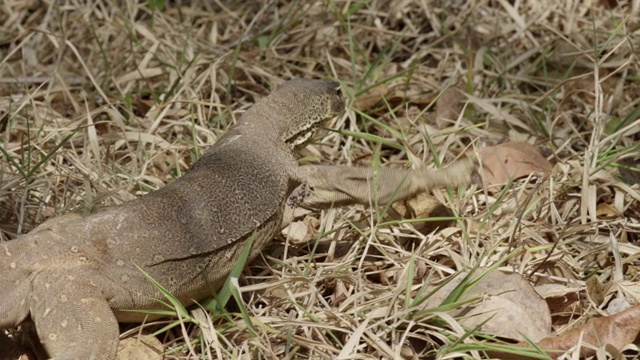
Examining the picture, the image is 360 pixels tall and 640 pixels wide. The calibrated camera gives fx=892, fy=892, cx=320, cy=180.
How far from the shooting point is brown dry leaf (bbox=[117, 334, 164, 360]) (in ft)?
10.9

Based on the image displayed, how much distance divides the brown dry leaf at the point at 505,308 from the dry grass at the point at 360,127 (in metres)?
0.10

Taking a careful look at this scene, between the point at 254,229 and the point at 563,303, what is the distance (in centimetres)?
129

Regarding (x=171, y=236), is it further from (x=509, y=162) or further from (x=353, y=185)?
(x=509, y=162)

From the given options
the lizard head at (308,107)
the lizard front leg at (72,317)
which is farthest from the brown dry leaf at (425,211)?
the lizard front leg at (72,317)

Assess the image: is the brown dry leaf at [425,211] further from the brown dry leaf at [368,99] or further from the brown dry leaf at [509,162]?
the brown dry leaf at [368,99]

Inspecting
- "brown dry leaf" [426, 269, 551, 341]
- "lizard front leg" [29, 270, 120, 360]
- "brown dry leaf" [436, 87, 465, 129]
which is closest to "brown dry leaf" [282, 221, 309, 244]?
"brown dry leaf" [426, 269, 551, 341]

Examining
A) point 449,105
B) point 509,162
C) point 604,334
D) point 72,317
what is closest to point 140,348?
point 72,317

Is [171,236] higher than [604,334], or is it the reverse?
[171,236]

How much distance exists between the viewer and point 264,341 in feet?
Result: 10.9

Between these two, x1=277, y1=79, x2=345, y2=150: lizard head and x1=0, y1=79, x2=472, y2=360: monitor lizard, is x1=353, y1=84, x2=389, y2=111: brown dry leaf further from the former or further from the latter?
x1=0, y1=79, x2=472, y2=360: monitor lizard

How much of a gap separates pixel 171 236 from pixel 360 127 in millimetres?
2010

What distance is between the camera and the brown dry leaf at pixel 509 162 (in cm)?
454

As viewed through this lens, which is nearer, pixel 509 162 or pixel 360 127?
pixel 509 162

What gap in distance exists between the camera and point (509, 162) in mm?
4602
